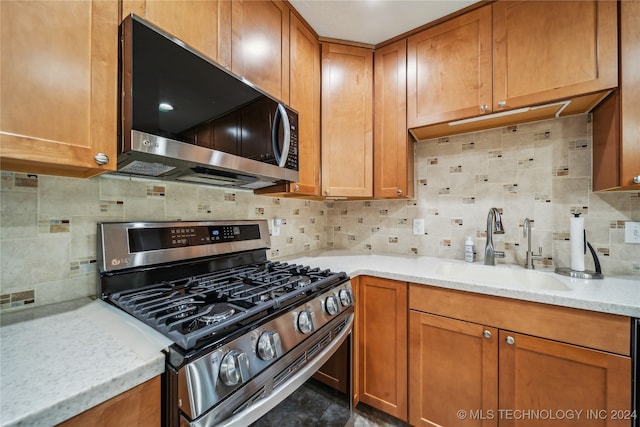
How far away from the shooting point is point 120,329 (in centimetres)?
70

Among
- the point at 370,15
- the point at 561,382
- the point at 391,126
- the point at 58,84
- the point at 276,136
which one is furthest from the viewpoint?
the point at 391,126

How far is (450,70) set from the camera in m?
1.54

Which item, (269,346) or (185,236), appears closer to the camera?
(269,346)

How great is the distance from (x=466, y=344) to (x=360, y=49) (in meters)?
1.93

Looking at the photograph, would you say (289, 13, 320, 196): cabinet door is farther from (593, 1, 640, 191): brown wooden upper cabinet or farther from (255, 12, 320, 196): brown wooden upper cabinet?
(593, 1, 640, 191): brown wooden upper cabinet

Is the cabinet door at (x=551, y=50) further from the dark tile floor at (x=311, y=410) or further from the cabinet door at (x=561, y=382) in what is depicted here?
the dark tile floor at (x=311, y=410)

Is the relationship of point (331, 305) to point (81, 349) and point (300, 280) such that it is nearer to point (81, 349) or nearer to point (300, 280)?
point (300, 280)

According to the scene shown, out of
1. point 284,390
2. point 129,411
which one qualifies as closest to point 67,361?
point 129,411

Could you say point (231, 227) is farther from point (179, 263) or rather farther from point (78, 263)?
point (78, 263)

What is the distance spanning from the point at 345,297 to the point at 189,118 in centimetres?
98

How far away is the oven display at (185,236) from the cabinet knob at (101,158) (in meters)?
0.37

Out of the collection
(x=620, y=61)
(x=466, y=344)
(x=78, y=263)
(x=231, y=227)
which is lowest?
(x=466, y=344)

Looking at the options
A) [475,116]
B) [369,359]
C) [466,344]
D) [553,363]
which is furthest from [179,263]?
[475,116]

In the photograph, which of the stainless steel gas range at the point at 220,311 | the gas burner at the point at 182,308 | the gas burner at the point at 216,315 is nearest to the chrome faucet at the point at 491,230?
the stainless steel gas range at the point at 220,311
